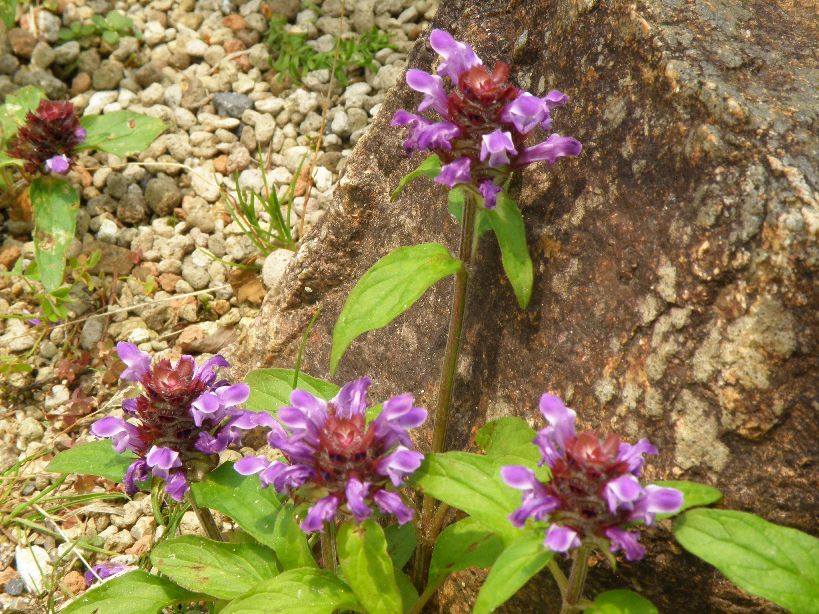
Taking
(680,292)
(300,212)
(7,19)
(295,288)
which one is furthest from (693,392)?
(7,19)

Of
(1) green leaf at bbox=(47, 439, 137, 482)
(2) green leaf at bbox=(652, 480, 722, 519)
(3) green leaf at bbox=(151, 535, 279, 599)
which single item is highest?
(2) green leaf at bbox=(652, 480, 722, 519)

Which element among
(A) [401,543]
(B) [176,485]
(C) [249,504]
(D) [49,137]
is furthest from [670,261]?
(D) [49,137]

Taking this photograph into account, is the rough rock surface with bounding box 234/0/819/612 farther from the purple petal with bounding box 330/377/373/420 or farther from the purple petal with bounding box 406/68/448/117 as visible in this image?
the purple petal with bounding box 330/377/373/420

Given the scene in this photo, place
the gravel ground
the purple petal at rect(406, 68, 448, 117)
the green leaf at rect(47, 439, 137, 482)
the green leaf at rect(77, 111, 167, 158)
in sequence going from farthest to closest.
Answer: the green leaf at rect(77, 111, 167, 158)
the gravel ground
the green leaf at rect(47, 439, 137, 482)
the purple petal at rect(406, 68, 448, 117)

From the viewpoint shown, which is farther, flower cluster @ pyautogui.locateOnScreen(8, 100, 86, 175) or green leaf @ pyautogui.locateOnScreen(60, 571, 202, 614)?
flower cluster @ pyautogui.locateOnScreen(8, 100, 86, 175)

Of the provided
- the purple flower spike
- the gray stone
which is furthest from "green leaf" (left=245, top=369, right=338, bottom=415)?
the gray stone

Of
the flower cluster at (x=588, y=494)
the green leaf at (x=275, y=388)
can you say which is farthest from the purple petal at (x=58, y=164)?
the flower cluster at (x=588, y=494)

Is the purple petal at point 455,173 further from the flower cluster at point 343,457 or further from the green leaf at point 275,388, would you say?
the green leaf at point 275,388
